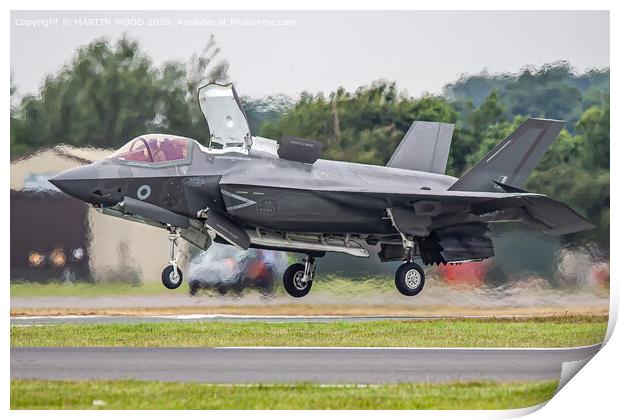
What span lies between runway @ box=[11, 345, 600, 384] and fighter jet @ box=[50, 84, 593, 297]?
2413mm

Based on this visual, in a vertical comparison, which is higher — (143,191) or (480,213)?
(143,191)

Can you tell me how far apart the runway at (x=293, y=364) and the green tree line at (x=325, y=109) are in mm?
3421

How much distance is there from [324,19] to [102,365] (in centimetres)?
601

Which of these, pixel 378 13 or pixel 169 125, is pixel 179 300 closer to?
pixel 169 125

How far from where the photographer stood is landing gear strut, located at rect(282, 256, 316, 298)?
20.1 metres

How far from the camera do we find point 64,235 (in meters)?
19.3

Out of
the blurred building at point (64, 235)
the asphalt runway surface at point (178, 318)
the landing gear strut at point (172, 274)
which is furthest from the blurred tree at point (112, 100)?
the asphalt runway surface at point (178, 318)

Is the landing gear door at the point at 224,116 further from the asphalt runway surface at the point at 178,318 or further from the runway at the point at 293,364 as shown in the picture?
the runway at the point at 293,364

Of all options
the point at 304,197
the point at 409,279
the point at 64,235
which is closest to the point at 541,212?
the point at 409,279

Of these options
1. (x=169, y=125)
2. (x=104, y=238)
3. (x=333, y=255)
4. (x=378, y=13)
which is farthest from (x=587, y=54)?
(x=104, y=238)

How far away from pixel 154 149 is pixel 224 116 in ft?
3.68

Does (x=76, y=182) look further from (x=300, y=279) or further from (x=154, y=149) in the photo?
(x=300, y=279)

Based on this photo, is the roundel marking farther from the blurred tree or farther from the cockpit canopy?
the blurred tree

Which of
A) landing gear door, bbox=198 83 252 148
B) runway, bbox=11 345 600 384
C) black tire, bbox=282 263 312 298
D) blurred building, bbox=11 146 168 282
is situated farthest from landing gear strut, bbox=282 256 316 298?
runway, bbox=11 345 600 384
